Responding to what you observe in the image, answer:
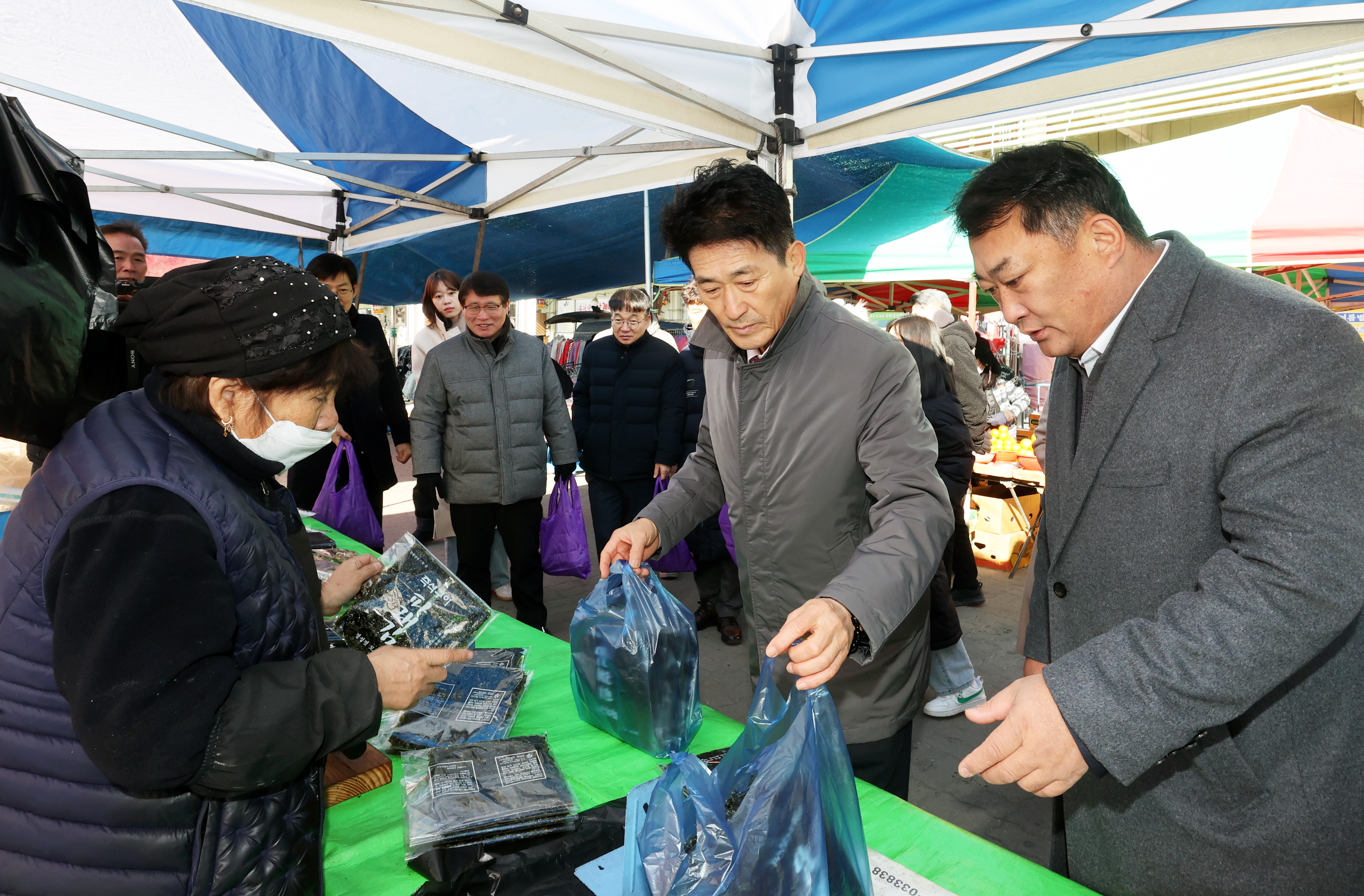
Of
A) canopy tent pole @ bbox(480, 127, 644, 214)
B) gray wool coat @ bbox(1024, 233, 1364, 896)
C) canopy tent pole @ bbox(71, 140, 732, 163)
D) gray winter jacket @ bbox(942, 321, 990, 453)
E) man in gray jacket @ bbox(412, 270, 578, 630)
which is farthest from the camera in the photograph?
gray winter jacket @ bbox(942, 321, 990, 453)

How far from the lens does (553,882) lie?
103cm

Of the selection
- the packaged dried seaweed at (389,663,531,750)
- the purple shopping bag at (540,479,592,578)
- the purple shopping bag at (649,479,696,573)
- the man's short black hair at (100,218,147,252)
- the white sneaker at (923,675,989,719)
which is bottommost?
the white sneaker at (923,675,989,719)

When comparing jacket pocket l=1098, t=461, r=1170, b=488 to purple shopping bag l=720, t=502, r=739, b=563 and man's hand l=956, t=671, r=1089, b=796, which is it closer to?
man's hand l=956, t=671, r=1089, b=796

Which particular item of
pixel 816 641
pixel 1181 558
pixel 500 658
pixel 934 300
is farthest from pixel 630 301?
pixel 1181 558

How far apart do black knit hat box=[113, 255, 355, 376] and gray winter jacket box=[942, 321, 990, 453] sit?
13.0 feet

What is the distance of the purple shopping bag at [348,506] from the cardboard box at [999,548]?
3780 millimetres

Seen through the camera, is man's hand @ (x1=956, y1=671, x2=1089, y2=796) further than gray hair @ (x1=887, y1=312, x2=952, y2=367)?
No

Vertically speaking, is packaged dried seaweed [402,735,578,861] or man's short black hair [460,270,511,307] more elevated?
man's short black hair [460,270,511,307]

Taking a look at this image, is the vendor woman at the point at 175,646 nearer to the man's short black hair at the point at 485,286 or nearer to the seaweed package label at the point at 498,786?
the seaweed package label at the point at 498,786

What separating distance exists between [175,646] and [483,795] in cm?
52

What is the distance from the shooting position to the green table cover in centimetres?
105

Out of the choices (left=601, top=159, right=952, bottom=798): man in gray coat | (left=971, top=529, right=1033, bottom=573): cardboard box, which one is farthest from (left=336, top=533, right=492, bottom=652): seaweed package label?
(left=971, top=529, right=1033, bottom=573): cardboard box

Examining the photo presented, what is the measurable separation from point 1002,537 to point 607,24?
4152mm

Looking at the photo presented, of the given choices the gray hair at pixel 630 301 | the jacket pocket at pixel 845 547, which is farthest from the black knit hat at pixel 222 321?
the gray hair at pixel 630 301
